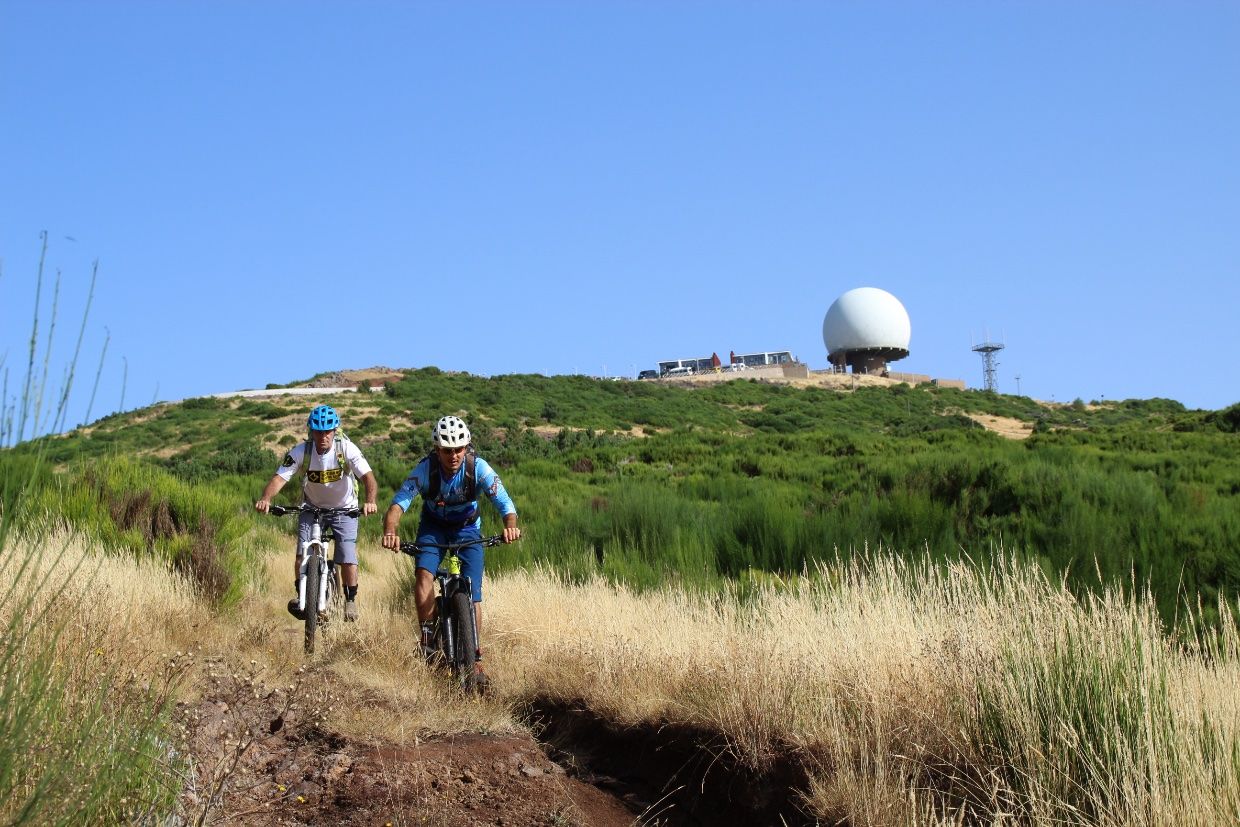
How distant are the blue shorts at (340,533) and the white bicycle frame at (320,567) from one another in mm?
46

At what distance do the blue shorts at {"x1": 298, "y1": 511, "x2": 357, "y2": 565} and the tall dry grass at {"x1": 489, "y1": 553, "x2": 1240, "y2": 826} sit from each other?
2299 mm

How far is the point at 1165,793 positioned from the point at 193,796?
3.64 meters

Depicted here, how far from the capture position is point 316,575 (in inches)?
326

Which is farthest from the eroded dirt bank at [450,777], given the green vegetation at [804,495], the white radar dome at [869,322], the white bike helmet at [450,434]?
the white radar dome at [869,322]

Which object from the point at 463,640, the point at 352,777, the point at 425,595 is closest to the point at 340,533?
the point at 425,595

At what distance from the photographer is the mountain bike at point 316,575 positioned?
8188 mm

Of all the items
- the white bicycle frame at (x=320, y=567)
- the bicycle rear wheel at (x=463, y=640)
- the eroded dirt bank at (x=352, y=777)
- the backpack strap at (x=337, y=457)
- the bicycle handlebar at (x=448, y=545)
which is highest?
the backpack strap at (x=337, y=457)

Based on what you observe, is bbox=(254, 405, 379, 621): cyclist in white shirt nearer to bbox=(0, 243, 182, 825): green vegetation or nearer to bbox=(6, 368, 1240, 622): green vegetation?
bbox=(6, 368, 1240, 622): green vegetation

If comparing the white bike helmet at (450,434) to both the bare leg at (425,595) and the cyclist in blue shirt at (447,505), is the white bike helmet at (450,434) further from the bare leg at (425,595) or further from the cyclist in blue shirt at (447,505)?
the bare leg at (425,595)

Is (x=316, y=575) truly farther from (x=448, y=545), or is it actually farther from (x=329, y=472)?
(x=448, y=545)

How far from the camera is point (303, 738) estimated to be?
5883 mm

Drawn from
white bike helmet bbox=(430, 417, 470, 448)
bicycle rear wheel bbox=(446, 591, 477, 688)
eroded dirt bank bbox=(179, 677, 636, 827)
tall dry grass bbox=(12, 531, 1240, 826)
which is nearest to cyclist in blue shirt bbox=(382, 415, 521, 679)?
white bike helmet bbox=(430, 417, 470, 448)

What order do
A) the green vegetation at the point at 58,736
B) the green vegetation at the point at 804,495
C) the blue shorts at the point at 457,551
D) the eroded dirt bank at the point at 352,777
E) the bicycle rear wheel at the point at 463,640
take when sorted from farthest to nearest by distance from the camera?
the green vegetation at the point at 804,495, the blue shorts at the point at 457,551, the bicycle rear wheel at the point at 463,640, the eroded dirt bank at the point at 352,777, the green vegetation at the point at 58,736

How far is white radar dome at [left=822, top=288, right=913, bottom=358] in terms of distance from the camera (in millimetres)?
74125
